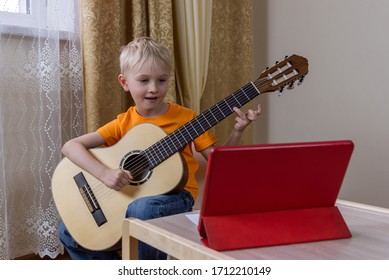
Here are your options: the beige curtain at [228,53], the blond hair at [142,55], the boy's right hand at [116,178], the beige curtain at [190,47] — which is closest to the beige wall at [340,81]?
the beige curtain at [228,53]

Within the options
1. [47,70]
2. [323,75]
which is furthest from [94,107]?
[323,75]

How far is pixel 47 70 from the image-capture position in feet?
6.02

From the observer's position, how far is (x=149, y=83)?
154 centimetres

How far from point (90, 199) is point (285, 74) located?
2.24 ft

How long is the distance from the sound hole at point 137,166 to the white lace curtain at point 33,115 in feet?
1.78

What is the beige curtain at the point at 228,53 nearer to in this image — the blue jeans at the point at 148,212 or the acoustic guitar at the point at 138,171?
the acoustic guitar at the point at 138,171

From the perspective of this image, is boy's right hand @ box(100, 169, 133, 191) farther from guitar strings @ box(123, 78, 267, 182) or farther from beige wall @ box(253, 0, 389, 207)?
beige wall @ box(253, 0, 389, 207)

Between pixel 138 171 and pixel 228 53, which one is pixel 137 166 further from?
pixel 228 53

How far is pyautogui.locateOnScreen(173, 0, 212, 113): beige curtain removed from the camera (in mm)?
2197

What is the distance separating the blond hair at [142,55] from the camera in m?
1.54

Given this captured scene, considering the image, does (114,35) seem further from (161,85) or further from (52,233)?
(52,233)

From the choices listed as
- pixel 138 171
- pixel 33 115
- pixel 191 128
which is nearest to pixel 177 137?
pixel 191 128

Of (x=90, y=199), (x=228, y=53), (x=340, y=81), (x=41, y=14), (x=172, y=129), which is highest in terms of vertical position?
(x=41, y=14)

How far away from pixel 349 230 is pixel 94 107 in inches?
48.2
